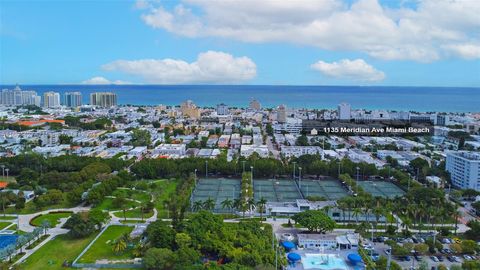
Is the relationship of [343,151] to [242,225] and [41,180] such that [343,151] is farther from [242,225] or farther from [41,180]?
[41,180]

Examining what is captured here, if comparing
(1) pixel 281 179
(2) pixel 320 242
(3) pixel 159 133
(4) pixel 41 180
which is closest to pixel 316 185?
(1) pixel 281 179

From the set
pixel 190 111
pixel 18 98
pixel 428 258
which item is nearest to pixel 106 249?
pixel 428 258

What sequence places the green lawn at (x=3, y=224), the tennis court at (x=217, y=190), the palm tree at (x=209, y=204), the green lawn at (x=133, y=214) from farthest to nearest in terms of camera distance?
the tennis court at (x=217, y=190)
the green lawn at (x=133, y=214)
the palm tree at (x=209, y=204)
the green lawn at (x=3, y=224)

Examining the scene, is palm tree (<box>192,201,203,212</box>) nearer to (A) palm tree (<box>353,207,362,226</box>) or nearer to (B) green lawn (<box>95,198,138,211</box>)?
(B) green lawn (<box>95,198,138,211</box>)

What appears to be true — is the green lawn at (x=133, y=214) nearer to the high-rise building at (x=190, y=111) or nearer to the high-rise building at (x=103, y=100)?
the high-rise building at (x=190, y=111)

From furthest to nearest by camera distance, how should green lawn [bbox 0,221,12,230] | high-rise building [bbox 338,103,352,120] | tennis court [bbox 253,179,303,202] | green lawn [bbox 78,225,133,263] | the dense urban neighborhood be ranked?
high-rise building [bbox 338,103,352,120] → tennis court [bbox 253,179,303,202] → green lawn [bbox 0,221,12,230] → green lawn [bbox 78,225,133,263] → the dense urban neighborhood

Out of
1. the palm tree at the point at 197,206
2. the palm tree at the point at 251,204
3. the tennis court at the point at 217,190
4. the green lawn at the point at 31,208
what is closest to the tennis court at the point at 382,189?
the palm tree at the point at 251,204

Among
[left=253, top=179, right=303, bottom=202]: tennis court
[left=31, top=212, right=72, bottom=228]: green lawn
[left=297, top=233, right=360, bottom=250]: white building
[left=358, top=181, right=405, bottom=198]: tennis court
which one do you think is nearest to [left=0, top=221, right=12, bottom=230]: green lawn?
[left=31, top=212, right=72, bottom=228]: green lawn
